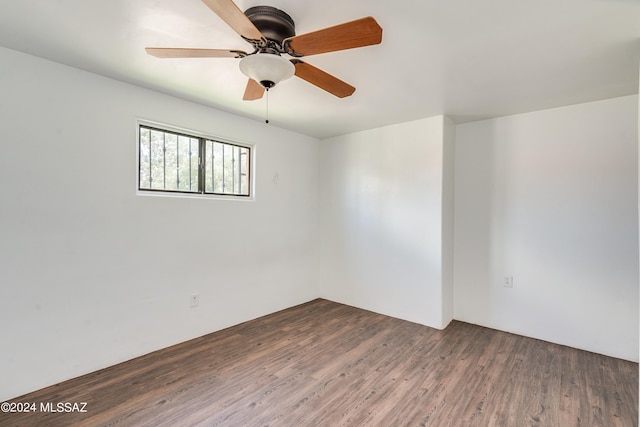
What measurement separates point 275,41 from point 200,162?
185 cm

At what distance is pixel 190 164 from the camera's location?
3.01 meters

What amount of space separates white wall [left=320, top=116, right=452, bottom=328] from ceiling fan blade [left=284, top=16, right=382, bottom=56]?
2.13 metres

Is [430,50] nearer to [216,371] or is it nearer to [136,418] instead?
[216,371]

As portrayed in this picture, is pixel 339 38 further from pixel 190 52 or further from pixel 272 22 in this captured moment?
pixel 190 52

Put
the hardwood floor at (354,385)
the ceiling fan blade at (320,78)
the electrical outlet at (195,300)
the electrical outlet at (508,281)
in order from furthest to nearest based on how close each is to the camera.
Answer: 1. the electrical outlet at (508,281)
2. the electrical outlet at (195,300)
3. the hardwood floor at (354,385)
4. the ceiling fan blade at (320,78)

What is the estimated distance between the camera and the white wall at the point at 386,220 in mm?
3262

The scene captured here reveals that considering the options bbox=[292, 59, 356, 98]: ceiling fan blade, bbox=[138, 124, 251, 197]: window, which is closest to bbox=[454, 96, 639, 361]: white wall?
bbox=[292, 59, 356, 98]: ceiling fan blade

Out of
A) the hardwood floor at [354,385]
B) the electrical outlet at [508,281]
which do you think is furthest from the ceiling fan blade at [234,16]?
the electrical outlet at [508,281]

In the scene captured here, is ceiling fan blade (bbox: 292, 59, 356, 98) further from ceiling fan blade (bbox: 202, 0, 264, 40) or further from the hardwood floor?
the hardwood floor

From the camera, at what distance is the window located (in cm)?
269

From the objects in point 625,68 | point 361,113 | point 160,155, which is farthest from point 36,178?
point 625,68

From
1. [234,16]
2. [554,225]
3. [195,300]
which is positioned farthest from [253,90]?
[554,225]

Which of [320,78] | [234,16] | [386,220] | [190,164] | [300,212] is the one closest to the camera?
[234,16]

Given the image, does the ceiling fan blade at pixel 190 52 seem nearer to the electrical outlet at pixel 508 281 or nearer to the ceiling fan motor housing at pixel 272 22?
the ceiling fan motor housing at pixel 272 22
